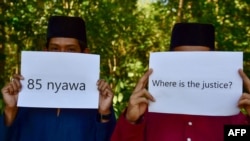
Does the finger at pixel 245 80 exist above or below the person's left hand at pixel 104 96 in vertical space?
above

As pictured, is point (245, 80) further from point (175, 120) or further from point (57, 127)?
point (57, 127)

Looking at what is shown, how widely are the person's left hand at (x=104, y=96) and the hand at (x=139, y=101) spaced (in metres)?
0.15

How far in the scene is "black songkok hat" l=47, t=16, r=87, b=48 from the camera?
9.86 ft

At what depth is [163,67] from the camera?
8.66 feet

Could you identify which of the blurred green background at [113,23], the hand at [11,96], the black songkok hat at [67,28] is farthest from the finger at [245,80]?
the blurred green background at [113,23]

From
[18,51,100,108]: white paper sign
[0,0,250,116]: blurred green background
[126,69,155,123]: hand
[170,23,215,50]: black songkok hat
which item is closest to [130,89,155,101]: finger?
[126,69,155,123]: hand

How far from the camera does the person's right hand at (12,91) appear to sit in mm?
2641

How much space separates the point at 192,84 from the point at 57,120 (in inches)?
32.8

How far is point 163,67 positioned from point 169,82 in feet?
0.30

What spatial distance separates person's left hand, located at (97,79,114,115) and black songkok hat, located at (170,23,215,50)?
52 centimetres

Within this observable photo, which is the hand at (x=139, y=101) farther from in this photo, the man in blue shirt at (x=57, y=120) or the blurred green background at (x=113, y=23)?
the blurred green background at (x=113, y=23)

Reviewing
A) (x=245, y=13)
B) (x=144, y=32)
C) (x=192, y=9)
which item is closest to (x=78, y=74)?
(x=245, y=13)

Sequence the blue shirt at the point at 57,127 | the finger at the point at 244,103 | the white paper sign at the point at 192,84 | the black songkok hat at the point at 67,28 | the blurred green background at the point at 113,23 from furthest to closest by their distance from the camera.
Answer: the blurred green background at the point at 113,23 → the black songkok hat at the point at 67,28 → the blue shirt at the point at 57,127 → the white paper sign at the point at 192,84 → the finger at the point at 244,103

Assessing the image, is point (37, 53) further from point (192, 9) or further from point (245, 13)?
point (192, 9)
